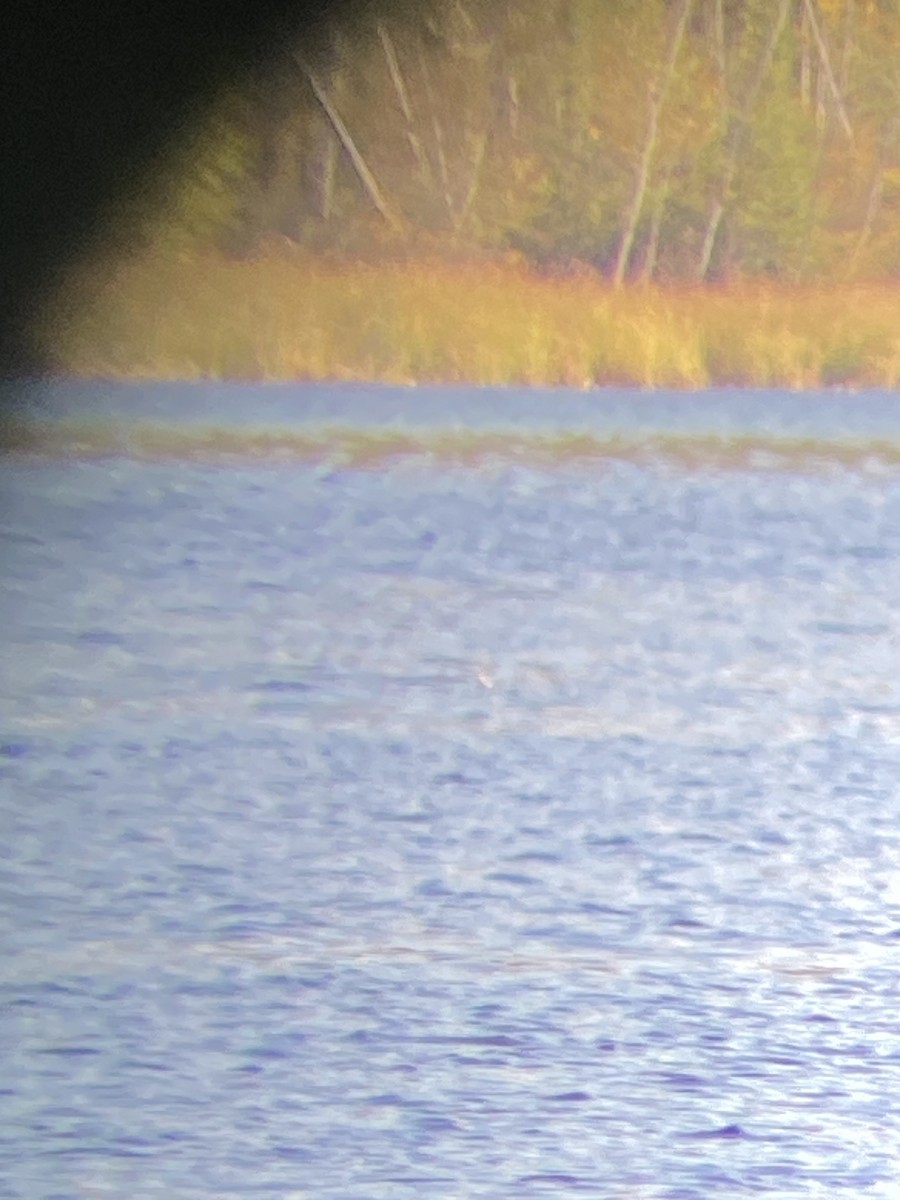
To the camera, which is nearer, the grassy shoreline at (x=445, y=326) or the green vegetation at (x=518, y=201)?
the green vegetation at (x=518, y=201)

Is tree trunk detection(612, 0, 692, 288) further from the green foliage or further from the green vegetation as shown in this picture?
the green foliage

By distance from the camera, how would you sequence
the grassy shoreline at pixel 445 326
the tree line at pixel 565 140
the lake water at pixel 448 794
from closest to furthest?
the lake water at pixel 448 794
the tree line at pixel 565 140
the grassy shoreline at pixel 445 326

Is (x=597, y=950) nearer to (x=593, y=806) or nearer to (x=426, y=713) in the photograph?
(x=593, y=806)

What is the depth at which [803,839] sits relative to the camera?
9.04 feet

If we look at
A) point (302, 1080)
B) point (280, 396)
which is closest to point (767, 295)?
point (280, 396)

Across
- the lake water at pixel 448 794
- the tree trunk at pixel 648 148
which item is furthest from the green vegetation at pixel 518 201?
the lake water at pixel 448 794

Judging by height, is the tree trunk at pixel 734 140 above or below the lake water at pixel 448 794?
above

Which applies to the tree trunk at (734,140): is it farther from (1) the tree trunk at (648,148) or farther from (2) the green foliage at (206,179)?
(2) the green foliage at (206,179)

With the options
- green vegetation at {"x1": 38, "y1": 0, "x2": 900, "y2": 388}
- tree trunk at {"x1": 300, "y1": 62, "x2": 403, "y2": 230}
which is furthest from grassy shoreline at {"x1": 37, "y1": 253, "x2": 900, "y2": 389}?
tree trunk at {"x1": 300, "y1": 62, "x2": 403, "y2": 230}

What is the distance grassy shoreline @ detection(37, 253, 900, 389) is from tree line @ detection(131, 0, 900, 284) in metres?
0.05

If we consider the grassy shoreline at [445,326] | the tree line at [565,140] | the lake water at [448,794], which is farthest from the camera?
the grassy shoreline at [445,326]

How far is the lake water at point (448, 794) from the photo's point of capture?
2.04 metres

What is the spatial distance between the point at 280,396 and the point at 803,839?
3.67ft

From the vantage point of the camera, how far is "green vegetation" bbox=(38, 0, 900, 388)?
119 inches
